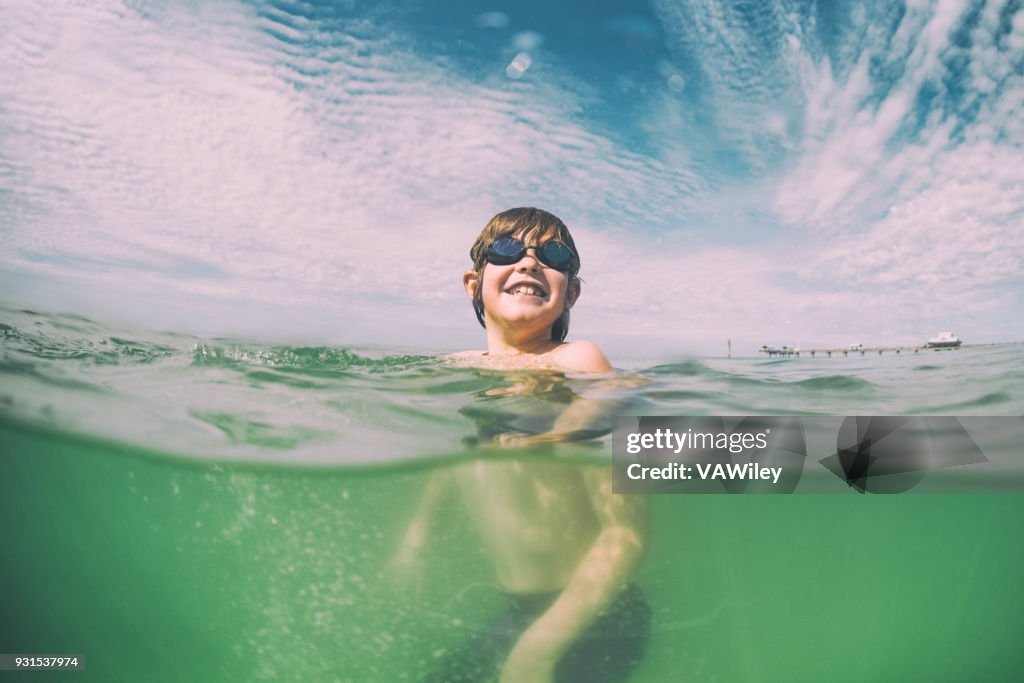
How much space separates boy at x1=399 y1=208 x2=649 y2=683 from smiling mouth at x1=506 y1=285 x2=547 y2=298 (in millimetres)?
12

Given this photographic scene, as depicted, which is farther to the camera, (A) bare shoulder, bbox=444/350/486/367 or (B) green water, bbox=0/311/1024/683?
(B) green water, bbox=0/311/1024/683

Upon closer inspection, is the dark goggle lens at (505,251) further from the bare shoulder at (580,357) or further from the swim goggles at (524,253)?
the bare shoulder at (580,357)

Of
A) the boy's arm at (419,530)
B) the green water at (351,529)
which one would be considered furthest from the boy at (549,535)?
the boy's arm at (419,530)

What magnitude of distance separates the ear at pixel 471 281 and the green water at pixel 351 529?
33.6 inches

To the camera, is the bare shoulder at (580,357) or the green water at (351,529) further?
the green water at (351,529)

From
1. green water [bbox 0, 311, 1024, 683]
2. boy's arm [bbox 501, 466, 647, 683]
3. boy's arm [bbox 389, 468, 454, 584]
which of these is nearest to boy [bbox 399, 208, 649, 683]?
boy's arm [bbox 501, 466, 647, 683]

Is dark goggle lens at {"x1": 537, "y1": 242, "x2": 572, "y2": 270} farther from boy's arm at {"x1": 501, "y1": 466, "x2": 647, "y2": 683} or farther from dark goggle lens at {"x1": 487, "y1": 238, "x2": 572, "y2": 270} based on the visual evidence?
boy's arm at {"x1": 501, "y1": 466, "x2": 647, "y2": 683}

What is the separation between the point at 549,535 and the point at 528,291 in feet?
8.20

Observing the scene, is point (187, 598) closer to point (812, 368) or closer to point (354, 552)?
point (354, 552)

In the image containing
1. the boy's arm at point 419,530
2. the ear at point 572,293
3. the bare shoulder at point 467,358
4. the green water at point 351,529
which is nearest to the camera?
the ear at point 572,293

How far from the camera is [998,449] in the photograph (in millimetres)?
5984

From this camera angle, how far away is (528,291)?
15.2ft

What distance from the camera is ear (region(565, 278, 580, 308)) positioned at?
495 centimetres

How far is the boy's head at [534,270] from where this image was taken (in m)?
4.62
